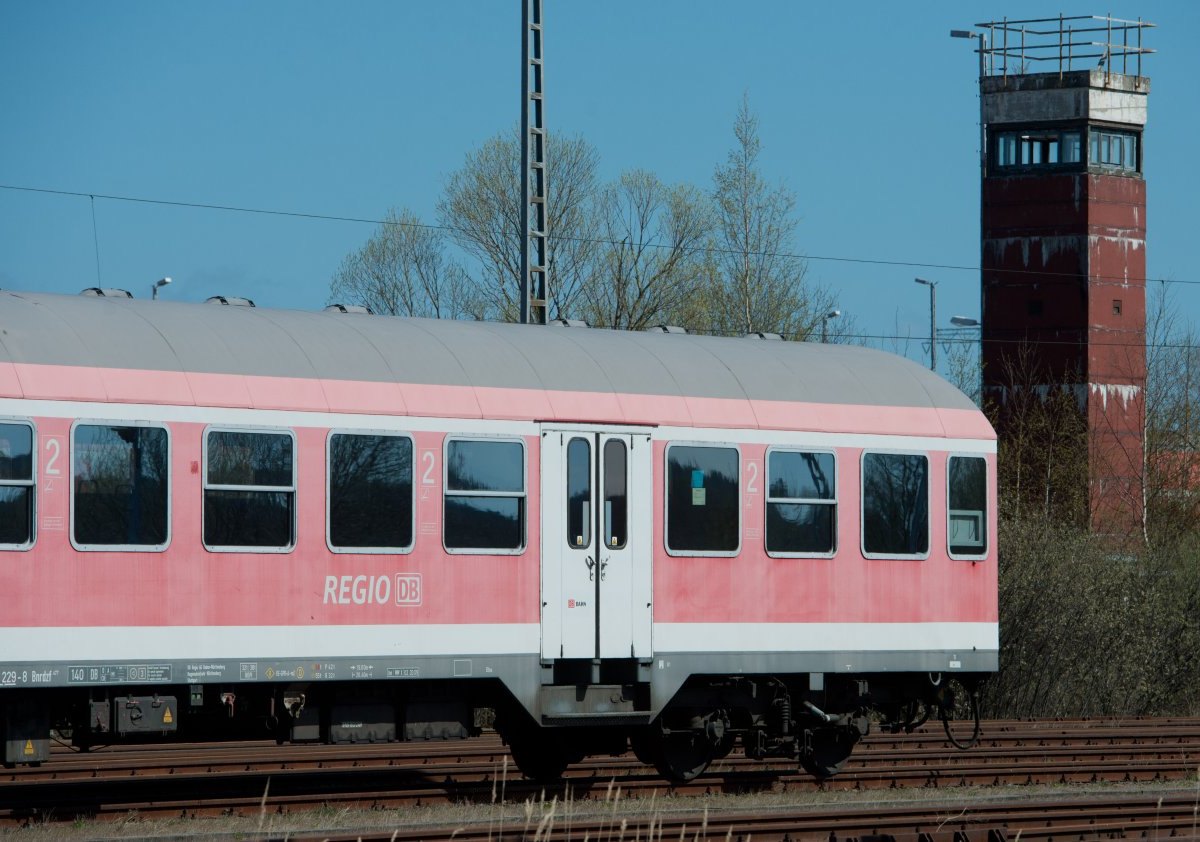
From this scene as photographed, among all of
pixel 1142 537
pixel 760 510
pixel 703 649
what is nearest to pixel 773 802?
pixel 703 649

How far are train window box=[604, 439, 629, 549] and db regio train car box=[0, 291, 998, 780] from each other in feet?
0.06

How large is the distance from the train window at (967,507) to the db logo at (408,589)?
5.07 metres

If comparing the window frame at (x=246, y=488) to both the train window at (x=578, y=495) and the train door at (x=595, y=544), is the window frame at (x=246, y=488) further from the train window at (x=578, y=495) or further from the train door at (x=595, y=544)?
the train window at (x=578, y=495)

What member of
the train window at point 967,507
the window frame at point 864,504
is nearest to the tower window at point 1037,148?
the train window at point 967,507

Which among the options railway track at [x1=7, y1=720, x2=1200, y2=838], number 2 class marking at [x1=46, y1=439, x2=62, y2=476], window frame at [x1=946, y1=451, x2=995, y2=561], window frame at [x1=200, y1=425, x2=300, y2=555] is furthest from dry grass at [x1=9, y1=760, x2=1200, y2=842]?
number 2 class marking at [x1=46, y1=439, x2=62, y2=476]

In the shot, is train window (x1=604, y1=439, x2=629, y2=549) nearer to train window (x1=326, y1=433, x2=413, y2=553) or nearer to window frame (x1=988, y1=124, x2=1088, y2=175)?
train window (x1=326, y1=433, x2=413, y2=553)

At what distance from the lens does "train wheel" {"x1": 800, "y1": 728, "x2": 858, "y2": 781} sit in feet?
52.2

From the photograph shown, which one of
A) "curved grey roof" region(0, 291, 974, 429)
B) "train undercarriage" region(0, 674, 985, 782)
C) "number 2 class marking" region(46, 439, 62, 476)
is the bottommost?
"train undercarriage" region(0, 674, 985, 782)

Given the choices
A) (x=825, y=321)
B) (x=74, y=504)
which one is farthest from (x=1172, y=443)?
(x=74, y=504)

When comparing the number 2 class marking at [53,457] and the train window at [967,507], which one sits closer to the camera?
the number 2 class marking at [53,457]

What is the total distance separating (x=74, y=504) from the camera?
12227mm

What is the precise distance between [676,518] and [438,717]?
2495 millimetres

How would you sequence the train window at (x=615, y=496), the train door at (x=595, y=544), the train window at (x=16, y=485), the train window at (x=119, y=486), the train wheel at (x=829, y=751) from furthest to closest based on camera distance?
the train wheel at (x=829, y=751), the train window at (x=615, y=496), the train door at (x=595, y=544), the train window at (x=119, y=486), the train window at (x=16, y=485)

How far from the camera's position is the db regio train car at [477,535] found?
12438mm
